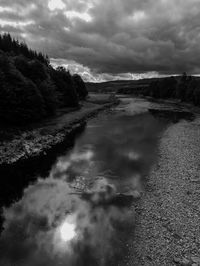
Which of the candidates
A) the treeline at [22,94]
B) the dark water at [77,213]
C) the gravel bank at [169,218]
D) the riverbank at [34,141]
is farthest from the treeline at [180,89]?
the dark water at [77,213]

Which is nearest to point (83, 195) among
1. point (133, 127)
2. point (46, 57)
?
point (133, 127)

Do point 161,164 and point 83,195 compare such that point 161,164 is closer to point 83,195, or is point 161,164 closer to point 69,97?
point 83,195

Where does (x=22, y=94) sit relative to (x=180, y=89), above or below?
below

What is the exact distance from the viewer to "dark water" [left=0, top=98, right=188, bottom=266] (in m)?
10.3

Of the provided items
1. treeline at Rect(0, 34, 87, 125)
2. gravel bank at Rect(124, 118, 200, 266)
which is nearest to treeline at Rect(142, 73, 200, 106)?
treeline at Rect(0, 34, 87, 125)

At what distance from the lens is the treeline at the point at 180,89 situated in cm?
8050

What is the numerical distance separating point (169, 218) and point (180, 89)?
310ft

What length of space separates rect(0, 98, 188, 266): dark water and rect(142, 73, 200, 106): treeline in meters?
66.8

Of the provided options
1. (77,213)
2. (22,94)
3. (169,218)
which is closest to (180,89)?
(22,94)

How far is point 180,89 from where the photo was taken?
312 ft

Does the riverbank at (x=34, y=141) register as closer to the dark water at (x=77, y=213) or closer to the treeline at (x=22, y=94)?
the treeline at (x=22, y=94)

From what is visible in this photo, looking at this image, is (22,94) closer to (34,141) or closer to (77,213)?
(34,141)

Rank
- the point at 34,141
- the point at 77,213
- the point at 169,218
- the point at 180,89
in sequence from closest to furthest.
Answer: the point at 169,218
the point at 77,213
the point at 34,141
the point at 180,89

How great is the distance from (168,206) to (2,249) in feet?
36.4
